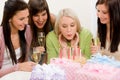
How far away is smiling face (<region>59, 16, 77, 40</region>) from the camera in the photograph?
156 cm

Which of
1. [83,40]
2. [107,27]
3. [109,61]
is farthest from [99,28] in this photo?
[109,61]

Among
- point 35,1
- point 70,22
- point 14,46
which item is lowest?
point 14,46

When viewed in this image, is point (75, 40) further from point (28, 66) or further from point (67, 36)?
point (28, 66)

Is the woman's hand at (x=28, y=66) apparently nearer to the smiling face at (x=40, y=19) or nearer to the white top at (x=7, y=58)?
the white top at (x=7, y=58)

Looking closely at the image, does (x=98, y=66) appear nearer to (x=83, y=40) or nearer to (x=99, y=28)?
(x=83, y=40)

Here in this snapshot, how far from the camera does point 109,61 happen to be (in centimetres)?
99

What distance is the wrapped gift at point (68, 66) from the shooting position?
1013 millimetres

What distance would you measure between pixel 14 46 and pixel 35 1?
0.36 m

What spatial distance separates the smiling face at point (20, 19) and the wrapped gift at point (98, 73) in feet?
2.74

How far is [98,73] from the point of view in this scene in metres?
0.92

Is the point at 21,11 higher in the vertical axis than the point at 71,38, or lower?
higher

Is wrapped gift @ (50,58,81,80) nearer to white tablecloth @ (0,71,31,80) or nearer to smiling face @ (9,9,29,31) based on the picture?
white tablecloth @ (0,71,31,80)

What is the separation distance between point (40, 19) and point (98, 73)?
95 cm

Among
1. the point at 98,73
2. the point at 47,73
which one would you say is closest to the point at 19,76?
the point at 47,73
